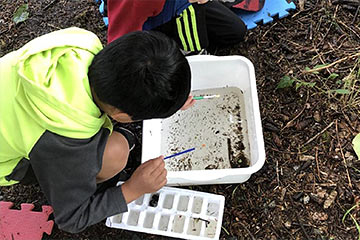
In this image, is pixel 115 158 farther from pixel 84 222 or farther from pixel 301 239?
pixel 301 239

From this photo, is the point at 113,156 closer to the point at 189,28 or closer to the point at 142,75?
the point at 142,75

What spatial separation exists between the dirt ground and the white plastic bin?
68 millimetres

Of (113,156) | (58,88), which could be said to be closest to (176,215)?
(113,156)

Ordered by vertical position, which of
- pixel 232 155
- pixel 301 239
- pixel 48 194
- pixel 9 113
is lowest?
pixel 301 239

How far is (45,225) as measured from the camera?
134 centimetres

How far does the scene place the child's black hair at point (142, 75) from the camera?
854mm

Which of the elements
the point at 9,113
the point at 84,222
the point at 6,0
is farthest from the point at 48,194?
the point at 6,0

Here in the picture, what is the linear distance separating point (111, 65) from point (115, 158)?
13.5 inches

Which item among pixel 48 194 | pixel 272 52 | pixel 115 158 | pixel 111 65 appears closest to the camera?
pixel 111 65

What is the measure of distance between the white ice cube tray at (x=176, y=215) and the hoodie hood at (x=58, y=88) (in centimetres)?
40

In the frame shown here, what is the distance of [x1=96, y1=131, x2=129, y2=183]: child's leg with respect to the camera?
1098 millimetres

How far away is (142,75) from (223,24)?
2.59 ft

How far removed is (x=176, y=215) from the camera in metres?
1.28

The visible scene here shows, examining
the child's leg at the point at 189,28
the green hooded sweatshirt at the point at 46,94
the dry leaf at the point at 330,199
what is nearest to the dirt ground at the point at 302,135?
the dry leaf at the point at 330,199
